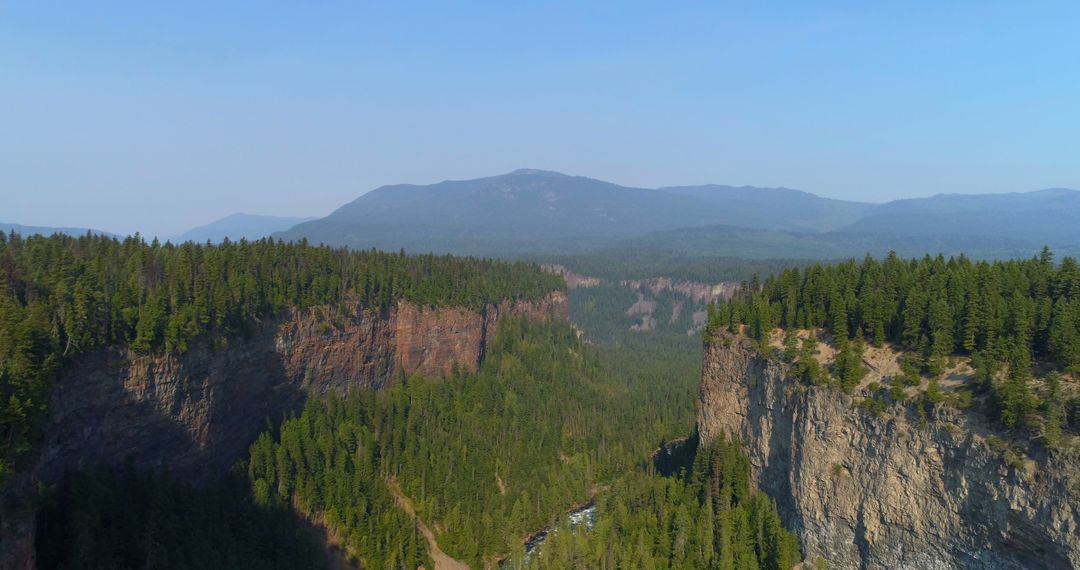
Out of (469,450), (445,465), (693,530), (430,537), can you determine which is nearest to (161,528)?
(430,537)

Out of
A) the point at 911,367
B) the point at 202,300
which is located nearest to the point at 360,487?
the point at 202,300

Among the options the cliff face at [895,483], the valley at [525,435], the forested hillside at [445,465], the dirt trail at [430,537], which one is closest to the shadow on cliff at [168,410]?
the valley at [525,435]

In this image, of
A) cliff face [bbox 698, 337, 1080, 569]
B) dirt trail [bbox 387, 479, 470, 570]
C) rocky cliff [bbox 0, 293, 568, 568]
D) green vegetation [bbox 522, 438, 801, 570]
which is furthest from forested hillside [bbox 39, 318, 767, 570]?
cliff face [bbox 698, 337, 1080, 569]

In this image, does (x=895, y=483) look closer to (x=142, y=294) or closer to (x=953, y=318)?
(x=953, y=318)

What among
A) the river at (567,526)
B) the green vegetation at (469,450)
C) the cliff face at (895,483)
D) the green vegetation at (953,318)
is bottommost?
the river at (567,526)

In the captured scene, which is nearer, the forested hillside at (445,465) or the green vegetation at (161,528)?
the green vegetation at (161,528)

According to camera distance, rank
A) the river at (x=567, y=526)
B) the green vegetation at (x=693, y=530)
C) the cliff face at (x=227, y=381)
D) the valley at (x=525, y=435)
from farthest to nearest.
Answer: the river at (x=567, y=526) < the green vegetation at (x=693, y=530) < the cliff face at (x=227, y=381) < the valley at (x=525, y=435)

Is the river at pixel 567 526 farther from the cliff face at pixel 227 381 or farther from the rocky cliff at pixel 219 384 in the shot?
the cliff face at pixel 227 381

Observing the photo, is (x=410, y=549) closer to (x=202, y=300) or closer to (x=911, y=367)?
(x=202, y=300)
